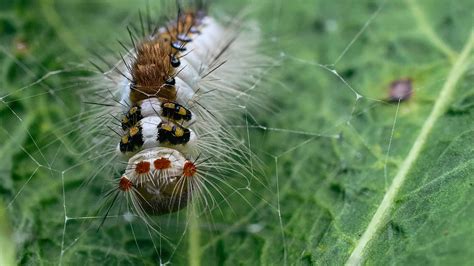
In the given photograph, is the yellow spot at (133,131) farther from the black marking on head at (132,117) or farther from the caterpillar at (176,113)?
the black marking on head at (132,117)

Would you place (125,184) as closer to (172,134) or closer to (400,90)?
(172,134)

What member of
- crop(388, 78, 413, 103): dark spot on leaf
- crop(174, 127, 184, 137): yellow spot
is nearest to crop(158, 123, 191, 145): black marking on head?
crop(174, 127, 184, 137): yellow spot

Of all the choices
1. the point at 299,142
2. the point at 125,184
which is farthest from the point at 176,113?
the point at 299,142

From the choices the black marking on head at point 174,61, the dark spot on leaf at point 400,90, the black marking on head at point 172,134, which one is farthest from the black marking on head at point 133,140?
the dark spot on leaf at point 400,90

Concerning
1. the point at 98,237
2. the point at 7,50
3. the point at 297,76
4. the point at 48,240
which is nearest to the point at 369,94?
the point at 297,76

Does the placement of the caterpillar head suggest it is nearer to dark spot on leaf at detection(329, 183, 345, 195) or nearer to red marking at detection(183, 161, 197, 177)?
red marking at detection(183, 161, 197, 177)

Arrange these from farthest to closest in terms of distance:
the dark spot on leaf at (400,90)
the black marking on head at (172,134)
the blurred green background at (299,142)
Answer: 1. the dark spot on leaf at (400,90)
2. the blurred green background at (299,142)
3. the black marking on head at (172,134)
